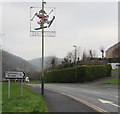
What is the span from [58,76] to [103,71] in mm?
12459

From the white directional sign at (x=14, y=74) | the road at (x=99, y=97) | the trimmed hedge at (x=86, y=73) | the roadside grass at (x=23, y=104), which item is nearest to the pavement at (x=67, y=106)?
the roadside grass at (x=23, y=104)

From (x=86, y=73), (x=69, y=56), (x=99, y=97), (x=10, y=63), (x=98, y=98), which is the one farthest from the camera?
(x=69, y=56)

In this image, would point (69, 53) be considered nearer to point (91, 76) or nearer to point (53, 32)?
point (91, 76)

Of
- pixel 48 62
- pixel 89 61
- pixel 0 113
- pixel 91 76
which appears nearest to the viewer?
pixel 0 113

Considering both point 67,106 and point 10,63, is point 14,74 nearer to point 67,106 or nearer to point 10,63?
point 67,106

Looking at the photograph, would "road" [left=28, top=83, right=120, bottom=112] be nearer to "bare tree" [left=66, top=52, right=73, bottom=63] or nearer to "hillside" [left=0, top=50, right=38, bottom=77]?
"hillside" [left=0, top=50, right=38, bottom=77]

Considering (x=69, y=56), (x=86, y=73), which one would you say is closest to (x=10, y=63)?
(x=86, y=73)

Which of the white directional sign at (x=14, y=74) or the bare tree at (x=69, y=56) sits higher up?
the bare tree at (x=69, y=56)

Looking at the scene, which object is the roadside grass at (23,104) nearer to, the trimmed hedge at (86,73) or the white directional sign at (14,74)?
the white directional sign at (14,74)

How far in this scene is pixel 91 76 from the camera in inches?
1622

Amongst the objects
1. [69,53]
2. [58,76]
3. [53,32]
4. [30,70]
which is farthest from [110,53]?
[53,32]

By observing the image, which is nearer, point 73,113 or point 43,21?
point 73,113

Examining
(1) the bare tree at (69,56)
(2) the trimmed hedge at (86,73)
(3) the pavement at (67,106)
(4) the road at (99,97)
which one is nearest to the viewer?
(3) the pavement at (67,106)

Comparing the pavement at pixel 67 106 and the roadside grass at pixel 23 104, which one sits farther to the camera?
the pavement at pixel 67 106
